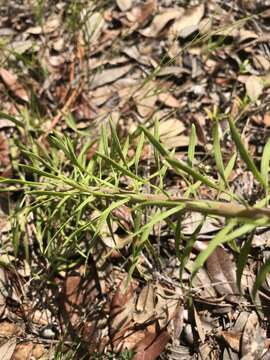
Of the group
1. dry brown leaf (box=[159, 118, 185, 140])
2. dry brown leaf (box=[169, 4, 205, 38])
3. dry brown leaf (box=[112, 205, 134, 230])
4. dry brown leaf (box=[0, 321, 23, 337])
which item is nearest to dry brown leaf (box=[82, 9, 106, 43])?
dry brown leaf (box=[169, 4, 205, 38])

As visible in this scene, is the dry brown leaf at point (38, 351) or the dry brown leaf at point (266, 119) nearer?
the dry brown leaf at point (38, 351)

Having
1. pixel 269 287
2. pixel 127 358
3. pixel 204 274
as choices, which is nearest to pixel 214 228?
pixel 204 274

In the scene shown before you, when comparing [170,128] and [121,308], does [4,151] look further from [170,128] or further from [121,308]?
[121,308]

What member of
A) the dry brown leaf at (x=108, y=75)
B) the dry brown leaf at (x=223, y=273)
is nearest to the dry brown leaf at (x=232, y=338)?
the dry brown leaf at (x=223, y=273)

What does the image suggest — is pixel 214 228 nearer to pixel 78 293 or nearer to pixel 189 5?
pixel 78 293

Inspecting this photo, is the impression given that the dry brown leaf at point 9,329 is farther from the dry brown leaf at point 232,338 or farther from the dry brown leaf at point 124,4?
the dry brown leaf at point 124,4

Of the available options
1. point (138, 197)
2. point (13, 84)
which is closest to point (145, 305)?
point (138, 197)
